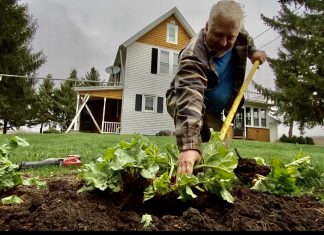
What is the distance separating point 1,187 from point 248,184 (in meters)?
1.68

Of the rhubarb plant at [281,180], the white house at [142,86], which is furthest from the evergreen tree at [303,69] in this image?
the rhubarb plant at [281,180]

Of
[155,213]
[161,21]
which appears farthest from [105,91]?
[155,213]

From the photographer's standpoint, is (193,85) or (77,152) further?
(77,152)

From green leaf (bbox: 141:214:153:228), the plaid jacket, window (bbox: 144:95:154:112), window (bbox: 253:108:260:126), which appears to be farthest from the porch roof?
green leaf (bbox: 141:214:153:228)

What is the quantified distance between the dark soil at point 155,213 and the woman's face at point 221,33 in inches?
36.7

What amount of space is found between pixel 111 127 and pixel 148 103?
2.54 metres

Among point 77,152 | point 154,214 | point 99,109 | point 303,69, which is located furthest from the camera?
point 99,109

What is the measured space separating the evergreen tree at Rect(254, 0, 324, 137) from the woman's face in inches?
658

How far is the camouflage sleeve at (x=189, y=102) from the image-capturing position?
2.02 m

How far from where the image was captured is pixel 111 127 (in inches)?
790

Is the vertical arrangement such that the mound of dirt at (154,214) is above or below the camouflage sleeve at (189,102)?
below

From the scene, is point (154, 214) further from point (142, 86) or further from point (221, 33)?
point (142, 86)

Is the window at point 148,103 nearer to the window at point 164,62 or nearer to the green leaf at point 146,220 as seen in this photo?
the window at point 164,62
